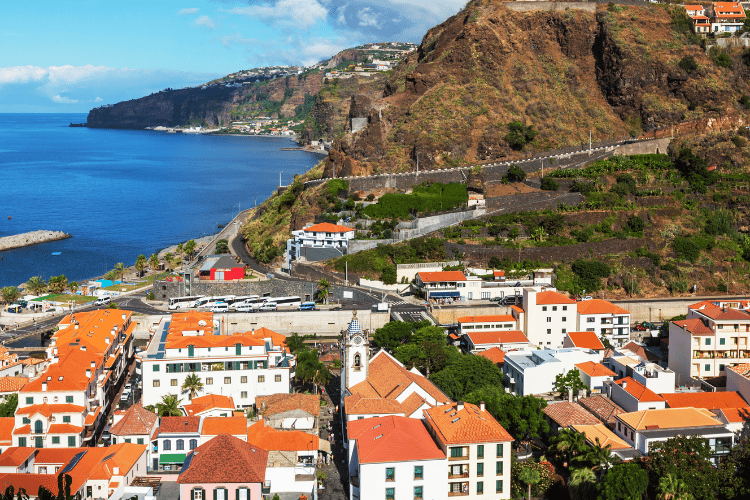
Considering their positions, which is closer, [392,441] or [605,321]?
[392,441]

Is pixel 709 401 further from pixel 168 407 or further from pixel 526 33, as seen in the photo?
pixel 526 33

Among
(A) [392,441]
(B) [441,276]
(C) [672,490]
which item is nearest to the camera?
(C) [672,490]

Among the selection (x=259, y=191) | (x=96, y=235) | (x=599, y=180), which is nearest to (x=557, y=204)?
(x=599, y=180)

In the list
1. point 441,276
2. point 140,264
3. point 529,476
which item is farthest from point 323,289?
point 529,476

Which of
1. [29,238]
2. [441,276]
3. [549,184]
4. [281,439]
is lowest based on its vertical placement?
[281,439]

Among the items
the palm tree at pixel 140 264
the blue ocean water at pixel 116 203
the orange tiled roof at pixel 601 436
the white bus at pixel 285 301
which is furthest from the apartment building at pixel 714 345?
the blue ocean water at pixel 116 203

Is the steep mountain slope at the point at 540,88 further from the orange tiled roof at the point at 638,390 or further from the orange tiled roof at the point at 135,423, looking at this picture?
the orange tiled roof at the point at 135,423

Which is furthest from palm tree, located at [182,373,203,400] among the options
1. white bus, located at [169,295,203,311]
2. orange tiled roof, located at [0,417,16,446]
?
white bus, located at [169,295,203,311]

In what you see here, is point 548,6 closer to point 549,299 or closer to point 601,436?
point 549,299
